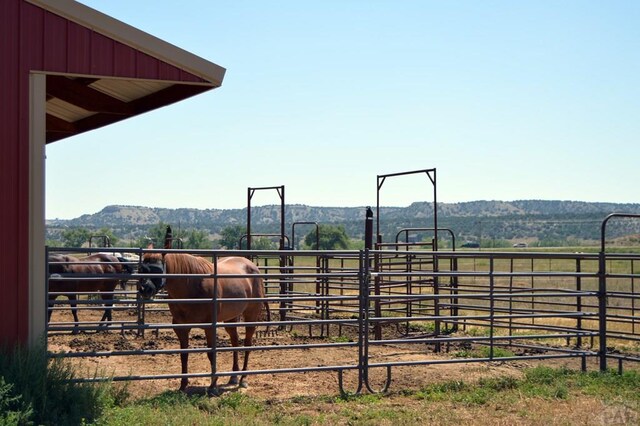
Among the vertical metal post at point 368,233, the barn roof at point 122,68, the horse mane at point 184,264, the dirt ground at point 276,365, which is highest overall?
the barn roof at point 122,68

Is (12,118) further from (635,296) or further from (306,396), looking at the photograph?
(635,296)

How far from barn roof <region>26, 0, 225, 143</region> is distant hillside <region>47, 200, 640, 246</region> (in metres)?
123

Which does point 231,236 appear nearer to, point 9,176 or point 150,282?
point 150,282

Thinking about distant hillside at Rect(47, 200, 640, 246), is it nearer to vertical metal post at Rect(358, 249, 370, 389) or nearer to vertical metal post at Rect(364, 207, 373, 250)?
vertical metal post at Rect(364, 207, 373, 250)

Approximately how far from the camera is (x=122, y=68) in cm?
737

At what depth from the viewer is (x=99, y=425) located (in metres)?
6.27

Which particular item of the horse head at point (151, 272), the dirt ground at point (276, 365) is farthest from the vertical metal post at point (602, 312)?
the horse head at point (151, 272)

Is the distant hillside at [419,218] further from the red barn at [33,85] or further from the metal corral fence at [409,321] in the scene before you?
the red barn at [33,85]

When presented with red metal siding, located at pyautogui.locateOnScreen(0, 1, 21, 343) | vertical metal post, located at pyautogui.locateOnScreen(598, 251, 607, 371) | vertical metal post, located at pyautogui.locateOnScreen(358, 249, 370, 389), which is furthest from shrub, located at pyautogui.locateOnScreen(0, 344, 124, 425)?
vertical metal post, located at pyautogui.locateOnScreen(598, 251, 607, 371)

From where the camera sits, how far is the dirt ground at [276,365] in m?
9.07

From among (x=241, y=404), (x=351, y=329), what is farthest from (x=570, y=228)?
(x=241, y=404)

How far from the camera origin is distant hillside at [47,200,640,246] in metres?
135

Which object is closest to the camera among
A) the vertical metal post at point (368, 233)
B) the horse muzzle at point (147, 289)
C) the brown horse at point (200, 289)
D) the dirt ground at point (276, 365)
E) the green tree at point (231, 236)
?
the horse muzzle at point (147, 289)

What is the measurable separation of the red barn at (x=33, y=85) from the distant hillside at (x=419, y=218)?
125 meters
